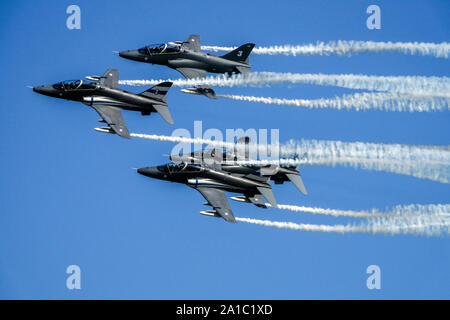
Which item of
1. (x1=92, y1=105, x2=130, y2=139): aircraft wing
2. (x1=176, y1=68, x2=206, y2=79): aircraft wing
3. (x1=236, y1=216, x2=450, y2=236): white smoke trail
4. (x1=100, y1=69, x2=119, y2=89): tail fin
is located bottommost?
(x1=236, y1=216, x2=450, y2=236): white smoke trail

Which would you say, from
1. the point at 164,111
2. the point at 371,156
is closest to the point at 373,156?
the point at 371,156

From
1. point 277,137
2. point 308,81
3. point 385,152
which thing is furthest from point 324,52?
point 385,152

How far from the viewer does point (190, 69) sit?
2413 inches

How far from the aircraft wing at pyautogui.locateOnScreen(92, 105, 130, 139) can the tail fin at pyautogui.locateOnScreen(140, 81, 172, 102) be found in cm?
197

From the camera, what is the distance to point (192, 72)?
61125 mm

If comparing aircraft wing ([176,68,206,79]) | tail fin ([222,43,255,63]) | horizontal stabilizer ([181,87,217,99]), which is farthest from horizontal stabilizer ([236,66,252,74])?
horizontal stabilizer ([181,87,217,99])

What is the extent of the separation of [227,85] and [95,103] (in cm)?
802

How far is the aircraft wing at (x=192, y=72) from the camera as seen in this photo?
60.9 metres

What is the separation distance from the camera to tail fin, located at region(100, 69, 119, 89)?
5850cm

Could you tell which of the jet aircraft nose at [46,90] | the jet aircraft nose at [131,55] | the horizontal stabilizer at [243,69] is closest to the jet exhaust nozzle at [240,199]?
the horizontal stabilizer at [243,69]

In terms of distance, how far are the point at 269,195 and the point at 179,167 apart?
215 inches

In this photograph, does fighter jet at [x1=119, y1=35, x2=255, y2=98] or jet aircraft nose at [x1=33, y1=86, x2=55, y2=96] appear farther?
fighter jet at [x1=119, y1=35, x2=255, y2=98]

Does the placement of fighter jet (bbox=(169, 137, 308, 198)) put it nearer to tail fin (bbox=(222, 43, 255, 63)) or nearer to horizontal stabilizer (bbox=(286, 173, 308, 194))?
horizontal stabilizer (bbox=(286, 173, 308, 194))

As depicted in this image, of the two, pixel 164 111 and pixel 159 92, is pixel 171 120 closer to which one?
pixel 164 111
